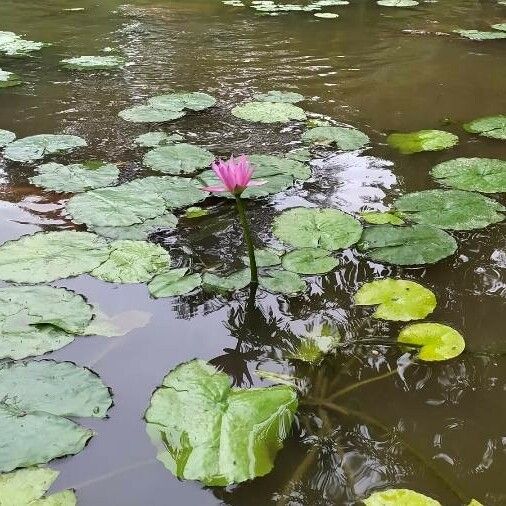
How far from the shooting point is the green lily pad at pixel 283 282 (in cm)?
152

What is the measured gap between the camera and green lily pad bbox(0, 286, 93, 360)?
132 centimetres

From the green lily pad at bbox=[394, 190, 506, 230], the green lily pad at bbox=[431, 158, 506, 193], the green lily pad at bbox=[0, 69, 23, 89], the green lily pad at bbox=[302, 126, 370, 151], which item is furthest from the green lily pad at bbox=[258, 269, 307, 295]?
the green lily pad at bbox=[0, 69, 23, 89]

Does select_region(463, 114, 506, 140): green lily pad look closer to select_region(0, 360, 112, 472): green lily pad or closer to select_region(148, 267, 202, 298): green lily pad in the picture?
select_region(148, 267, 202, 298): green lily pad

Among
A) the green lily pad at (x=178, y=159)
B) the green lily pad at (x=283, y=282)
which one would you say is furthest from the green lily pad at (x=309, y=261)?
the green lily pad at (x=178, y=159)

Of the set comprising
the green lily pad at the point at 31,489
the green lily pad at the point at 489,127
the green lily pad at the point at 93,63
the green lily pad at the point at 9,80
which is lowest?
the green lily pad at the point at 31,489

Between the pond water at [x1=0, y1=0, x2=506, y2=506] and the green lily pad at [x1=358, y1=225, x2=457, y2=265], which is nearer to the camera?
the pond water at [x1=0, y1=0, x2=506, y2=506]

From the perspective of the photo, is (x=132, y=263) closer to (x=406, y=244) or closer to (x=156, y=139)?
(x=406, y=244)

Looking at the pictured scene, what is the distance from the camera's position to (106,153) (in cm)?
245

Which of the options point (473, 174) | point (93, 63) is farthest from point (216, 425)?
point (93, 63)

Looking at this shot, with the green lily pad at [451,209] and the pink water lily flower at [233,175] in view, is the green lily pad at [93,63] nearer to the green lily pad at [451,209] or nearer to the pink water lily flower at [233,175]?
the green lily pad at [451,209]

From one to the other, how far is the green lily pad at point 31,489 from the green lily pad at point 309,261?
0.82 m

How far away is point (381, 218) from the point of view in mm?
1862

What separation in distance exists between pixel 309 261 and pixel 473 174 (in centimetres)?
87

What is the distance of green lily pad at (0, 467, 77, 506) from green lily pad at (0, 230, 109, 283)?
2.07 ft
